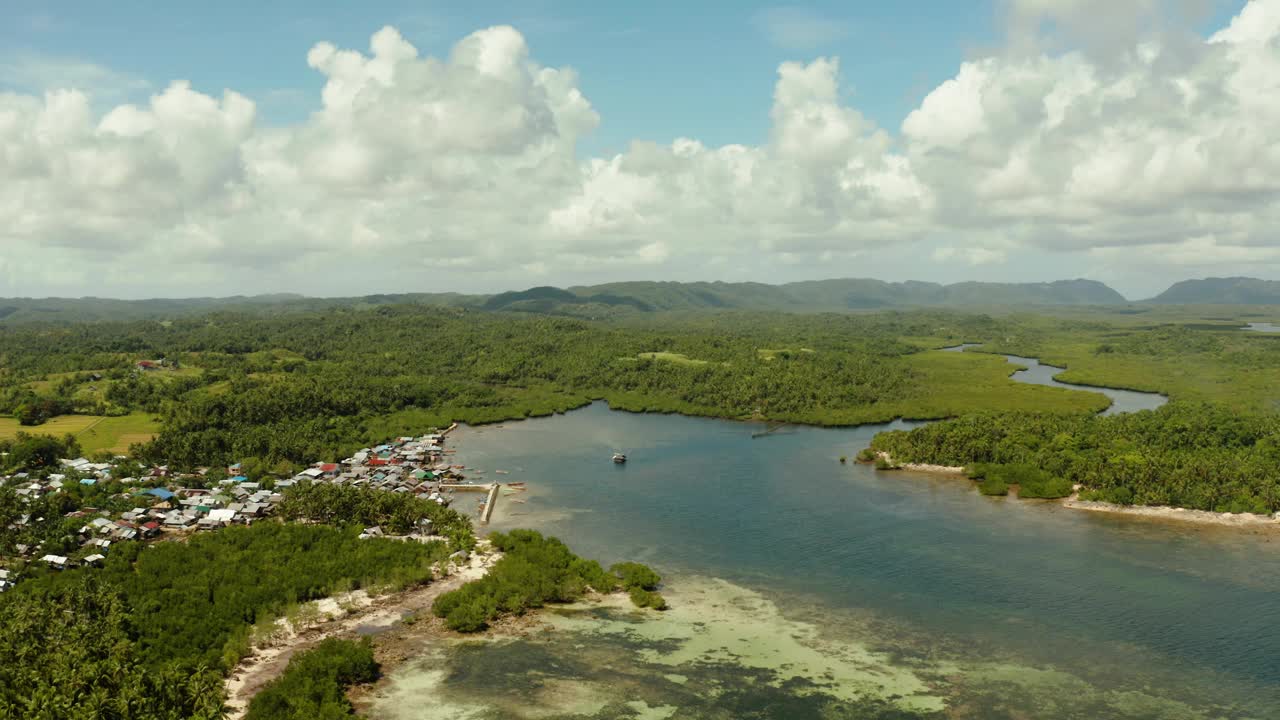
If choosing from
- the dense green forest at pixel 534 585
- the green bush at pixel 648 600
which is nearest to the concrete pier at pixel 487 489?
the dense green forest at pixel 534 585

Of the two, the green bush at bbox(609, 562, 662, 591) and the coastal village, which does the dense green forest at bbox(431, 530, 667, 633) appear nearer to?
the green bush at bbox(609, 562, 662, 591)

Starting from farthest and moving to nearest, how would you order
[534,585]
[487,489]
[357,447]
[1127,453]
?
[357,447]
[487,489]
[1127,453]
[534,585]

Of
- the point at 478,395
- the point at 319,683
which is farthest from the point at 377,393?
the point at 319,683

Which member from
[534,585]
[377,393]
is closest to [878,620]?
[534,585]

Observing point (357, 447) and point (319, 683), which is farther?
point (357, 447)

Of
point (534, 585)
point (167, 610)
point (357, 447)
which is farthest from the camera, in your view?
point (357, 447)

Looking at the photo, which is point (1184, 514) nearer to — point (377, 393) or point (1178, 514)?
point (1178, 514)

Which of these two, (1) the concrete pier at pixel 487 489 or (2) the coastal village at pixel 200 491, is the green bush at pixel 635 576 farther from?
(1) the concrete pier at pixel 487 489

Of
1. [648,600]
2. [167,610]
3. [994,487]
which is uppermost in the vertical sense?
[994,487]

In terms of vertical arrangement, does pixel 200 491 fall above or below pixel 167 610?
above

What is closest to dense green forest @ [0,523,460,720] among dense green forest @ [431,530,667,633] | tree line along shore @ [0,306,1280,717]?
tree line along shore @ [0,306,1280,717]
